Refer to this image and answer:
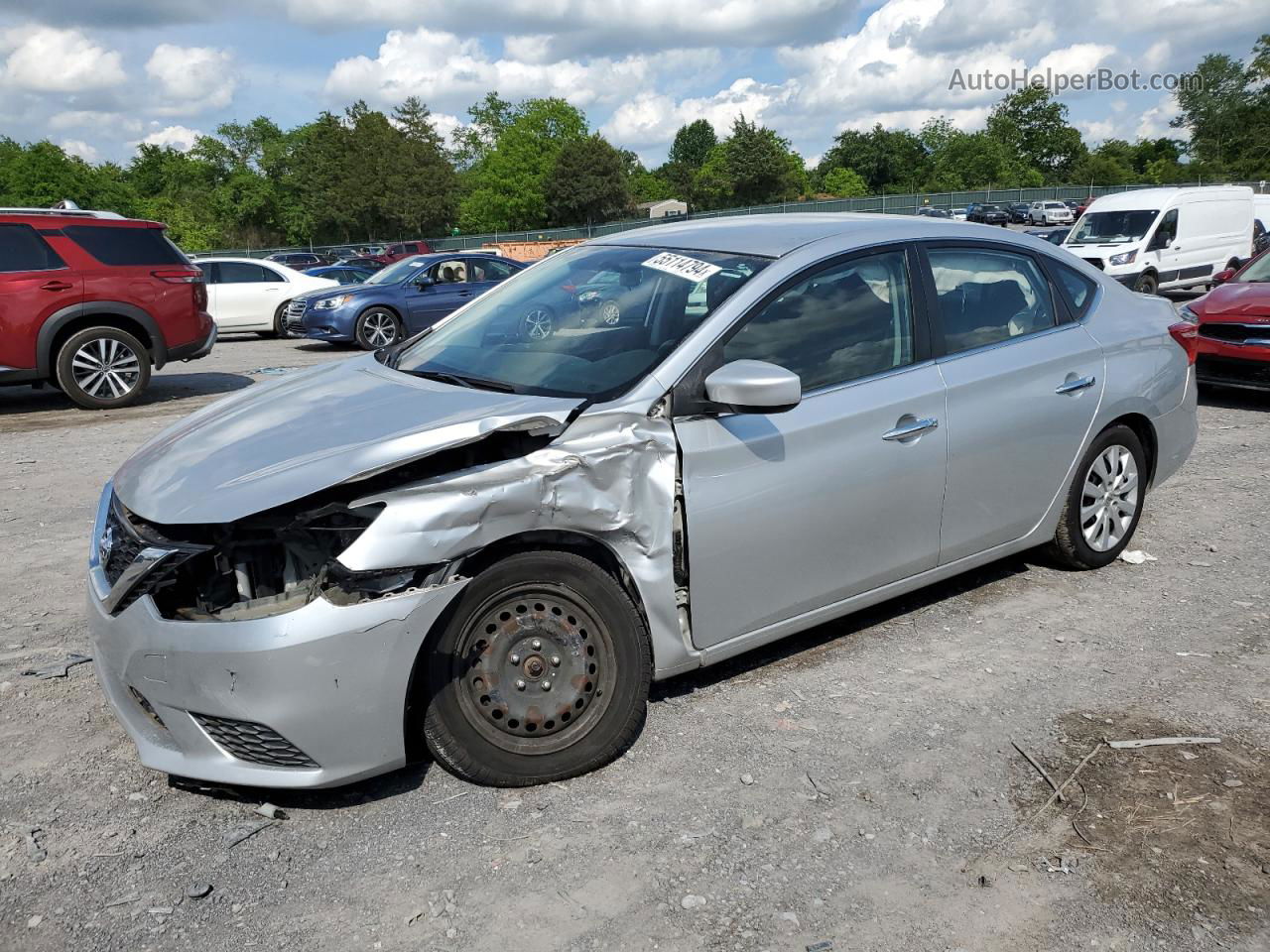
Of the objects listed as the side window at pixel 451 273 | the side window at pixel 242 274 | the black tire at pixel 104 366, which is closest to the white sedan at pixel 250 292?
the side window at pixel 242 274

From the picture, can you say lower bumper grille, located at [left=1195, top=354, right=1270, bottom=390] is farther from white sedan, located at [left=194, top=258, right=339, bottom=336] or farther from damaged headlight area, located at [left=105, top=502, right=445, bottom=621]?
white sedan, located at [left=194, top=258, right=339, bottom=336]

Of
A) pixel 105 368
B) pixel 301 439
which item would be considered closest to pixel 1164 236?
pixel 105 368

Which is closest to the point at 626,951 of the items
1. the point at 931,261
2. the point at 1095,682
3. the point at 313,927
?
the point at 313,927

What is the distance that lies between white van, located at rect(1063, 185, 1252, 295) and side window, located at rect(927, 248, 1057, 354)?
594 inches

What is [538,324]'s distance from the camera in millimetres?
4262

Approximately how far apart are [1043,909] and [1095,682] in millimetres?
1563

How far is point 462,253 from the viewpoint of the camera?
17.9m

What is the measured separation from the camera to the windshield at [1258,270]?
10.4m

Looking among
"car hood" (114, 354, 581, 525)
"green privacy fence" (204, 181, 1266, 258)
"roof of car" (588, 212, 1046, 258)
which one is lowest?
"green privacy fence" (204, 181, 1266, 258)

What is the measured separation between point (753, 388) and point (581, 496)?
2.15ft

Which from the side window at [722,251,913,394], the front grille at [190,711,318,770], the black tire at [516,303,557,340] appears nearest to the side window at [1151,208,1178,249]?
the side window at [722,251,913,394]

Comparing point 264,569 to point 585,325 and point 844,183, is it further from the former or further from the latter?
point 844,183

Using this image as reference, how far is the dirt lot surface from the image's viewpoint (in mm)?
2754

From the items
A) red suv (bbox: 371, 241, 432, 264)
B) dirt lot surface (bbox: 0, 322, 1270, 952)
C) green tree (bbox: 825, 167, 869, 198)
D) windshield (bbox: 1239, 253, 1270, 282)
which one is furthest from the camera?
green tree (bbox: 825, 167, 869, 198)
